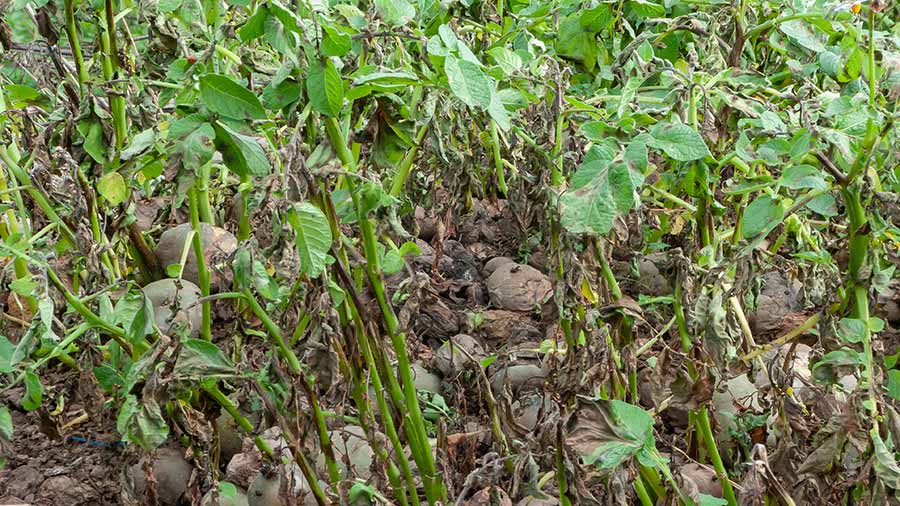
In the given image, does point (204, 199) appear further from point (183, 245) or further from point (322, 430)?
point (322, 430)

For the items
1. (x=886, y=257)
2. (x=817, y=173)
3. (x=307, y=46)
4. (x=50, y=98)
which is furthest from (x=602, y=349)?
(x=50, y=98)

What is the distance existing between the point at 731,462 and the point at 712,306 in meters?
0.71

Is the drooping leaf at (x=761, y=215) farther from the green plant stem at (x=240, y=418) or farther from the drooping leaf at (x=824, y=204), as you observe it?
the green plant stem at (x=240, y=418)

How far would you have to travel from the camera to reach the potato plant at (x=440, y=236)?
48.5 inches

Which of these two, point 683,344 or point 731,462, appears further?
point 731,462

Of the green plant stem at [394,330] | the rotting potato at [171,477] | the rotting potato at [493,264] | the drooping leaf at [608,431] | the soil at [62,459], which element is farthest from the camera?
the rotting potato at [493,264]

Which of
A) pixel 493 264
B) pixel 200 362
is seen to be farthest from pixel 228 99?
pixel 493 264

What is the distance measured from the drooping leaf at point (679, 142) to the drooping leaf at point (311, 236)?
43cm

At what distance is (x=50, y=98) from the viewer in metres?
1.92

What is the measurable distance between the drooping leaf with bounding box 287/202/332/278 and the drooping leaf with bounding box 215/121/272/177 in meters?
0.12

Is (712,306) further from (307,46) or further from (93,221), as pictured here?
(93,221)

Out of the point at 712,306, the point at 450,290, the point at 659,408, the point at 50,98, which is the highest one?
the point at 50,98

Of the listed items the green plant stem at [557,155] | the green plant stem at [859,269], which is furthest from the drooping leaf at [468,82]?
the green plant stem at [859,269]

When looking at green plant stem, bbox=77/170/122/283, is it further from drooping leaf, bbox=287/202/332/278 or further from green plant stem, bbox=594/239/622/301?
green plant stem, bbox=594/239/622/301
